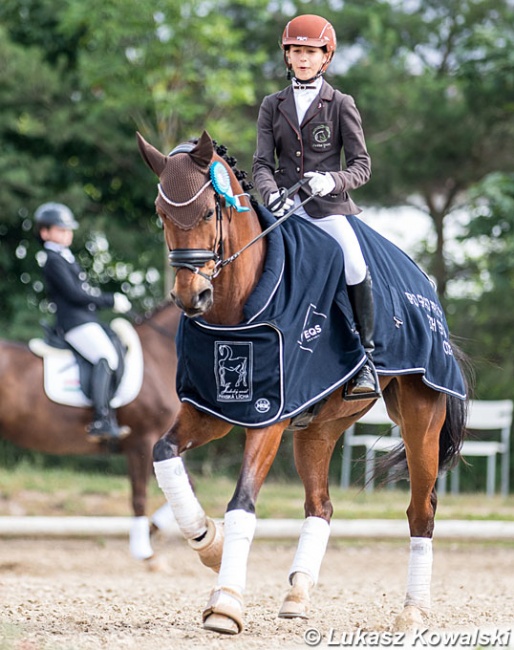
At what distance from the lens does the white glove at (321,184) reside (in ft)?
15.5

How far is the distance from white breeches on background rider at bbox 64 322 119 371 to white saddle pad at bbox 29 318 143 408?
124 mm

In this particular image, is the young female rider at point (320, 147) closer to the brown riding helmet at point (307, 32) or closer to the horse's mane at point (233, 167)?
the brown riding helmet at point (307, 32)

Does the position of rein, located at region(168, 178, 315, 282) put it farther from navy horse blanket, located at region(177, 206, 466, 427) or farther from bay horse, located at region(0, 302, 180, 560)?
bay horse, located at region(0, 302, 180, 560)

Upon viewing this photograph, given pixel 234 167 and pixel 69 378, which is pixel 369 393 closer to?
pixel 234 167

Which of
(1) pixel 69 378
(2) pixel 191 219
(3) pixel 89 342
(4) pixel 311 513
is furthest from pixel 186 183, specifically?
(1) pixel 69 378

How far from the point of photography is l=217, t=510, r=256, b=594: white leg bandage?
14.0 ft

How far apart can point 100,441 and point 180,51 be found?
679 centimetres

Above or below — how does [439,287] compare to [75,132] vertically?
below

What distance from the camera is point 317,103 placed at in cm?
495

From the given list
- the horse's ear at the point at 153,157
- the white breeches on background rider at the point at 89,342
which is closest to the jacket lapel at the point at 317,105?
the horse's ear at the point at 153,157

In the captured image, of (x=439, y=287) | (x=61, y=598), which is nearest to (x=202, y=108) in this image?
(x=439, y=287)

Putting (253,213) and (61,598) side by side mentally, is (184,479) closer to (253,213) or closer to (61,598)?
(253,213)

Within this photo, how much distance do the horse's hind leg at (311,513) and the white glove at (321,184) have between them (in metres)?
1.34

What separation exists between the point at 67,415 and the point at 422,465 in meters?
4.46
